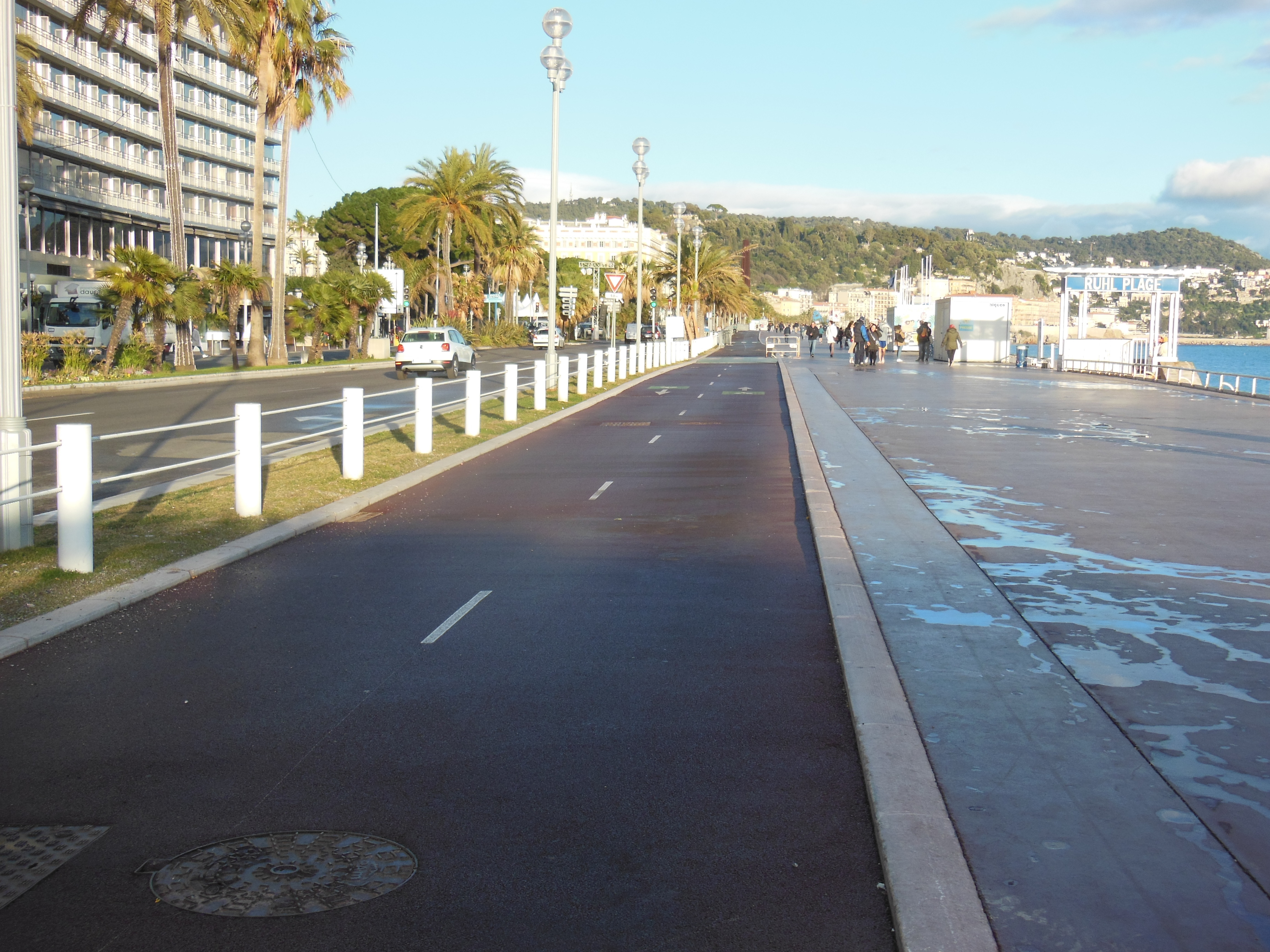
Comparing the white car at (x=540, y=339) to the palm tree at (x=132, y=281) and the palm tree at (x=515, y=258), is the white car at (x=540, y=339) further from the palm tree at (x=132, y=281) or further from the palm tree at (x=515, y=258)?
the palm tree at (x=132, y=281)

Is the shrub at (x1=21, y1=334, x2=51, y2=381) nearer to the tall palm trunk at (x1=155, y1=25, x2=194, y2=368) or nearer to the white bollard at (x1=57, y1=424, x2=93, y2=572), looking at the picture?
the tall palm trunk at (x1=155, y1=25, x2=194, y2=368)

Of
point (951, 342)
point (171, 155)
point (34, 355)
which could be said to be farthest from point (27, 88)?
point (951, 342)

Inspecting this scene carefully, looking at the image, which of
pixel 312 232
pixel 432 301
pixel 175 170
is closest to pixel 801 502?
pixel 175 170

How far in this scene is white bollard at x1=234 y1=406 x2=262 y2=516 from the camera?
36.6 feet

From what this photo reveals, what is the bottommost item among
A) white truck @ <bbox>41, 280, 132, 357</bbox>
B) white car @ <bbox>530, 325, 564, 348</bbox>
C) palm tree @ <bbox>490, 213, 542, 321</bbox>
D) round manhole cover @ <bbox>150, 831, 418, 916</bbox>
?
round manhole cover @ <bbox>150, 831, 418, 916</bbox>

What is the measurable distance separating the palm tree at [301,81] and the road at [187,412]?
22.1ft

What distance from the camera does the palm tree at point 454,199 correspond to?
70.5 m

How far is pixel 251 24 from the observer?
39.4 metres

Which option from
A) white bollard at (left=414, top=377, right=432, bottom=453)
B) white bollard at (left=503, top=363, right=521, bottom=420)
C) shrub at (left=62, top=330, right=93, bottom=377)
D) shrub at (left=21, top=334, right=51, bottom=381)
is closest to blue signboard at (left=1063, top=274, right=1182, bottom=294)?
white bollard at (left=503, top=363, right=521, bottom=420)

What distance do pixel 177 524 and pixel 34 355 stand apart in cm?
2303

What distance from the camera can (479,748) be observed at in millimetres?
5496

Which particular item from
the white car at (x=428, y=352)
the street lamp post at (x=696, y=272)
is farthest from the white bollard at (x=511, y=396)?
the street lamp post at (x=696, y=272)

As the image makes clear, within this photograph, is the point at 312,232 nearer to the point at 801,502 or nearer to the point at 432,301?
the point at 432,301

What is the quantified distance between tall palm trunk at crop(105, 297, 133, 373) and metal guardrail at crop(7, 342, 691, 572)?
34.6 feet
